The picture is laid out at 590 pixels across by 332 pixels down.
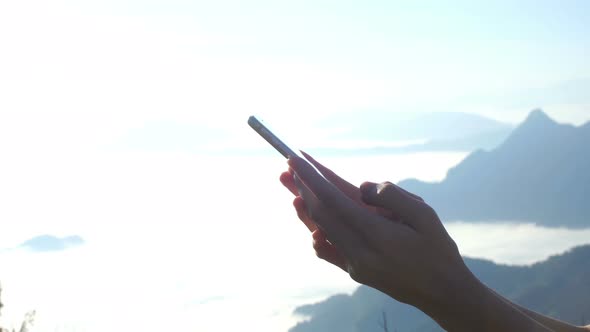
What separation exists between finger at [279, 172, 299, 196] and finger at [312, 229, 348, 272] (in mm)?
170

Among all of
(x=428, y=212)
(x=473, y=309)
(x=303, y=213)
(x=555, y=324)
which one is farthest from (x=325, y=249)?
(x=555, y=324)

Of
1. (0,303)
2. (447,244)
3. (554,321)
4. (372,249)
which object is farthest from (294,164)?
(0,303)

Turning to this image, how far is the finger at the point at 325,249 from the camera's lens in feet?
10.1

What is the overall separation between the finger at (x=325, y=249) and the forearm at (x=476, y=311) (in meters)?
0.53

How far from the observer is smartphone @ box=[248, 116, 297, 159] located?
2.86 m

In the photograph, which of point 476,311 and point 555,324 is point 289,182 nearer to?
point 476,311

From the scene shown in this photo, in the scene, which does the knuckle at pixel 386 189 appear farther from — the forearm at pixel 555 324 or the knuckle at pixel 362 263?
the forearm at pixel 555 324

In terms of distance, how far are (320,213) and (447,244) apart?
0.39 metres

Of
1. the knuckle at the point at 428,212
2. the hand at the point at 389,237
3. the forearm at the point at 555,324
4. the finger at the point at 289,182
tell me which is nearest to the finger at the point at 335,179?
the finger at the point at 289,182

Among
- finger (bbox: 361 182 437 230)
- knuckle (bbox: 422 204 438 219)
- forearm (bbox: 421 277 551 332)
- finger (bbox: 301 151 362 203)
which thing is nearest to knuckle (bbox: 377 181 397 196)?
finger (bbox: 361 182 437 230)

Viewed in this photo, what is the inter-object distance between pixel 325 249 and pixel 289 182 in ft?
0.95

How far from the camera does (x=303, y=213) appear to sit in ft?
10.2

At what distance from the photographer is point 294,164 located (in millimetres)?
2762

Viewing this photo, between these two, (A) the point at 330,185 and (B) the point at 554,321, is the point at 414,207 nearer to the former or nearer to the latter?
(A) the point at 330,185
